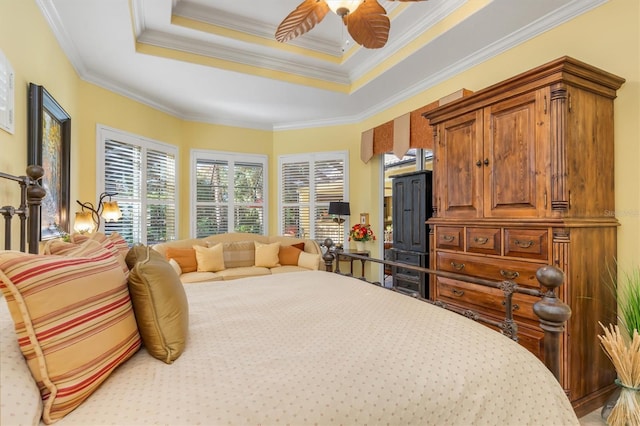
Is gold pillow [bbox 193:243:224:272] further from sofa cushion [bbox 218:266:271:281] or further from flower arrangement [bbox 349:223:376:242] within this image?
flower arrangement [bbox 349:223:376:242]

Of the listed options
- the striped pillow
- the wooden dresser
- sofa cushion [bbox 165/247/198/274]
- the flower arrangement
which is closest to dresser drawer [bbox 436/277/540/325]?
the wooden dresser

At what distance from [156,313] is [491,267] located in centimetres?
207

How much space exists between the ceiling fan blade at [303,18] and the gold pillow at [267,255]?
104 inches

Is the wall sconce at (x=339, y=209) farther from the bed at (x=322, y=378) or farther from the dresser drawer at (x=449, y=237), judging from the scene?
the bed at (x=322, y=378)

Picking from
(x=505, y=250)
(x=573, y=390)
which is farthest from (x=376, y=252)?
(x=573, y=390)

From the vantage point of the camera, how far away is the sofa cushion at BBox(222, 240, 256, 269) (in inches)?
160

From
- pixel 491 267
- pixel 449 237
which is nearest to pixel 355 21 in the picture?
pixel 449 237

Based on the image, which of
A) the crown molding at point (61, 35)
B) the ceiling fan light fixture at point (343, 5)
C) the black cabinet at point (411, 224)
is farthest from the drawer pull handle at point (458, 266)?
the crown molding at point (61, 35)

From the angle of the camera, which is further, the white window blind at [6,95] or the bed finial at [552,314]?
the white window blind at [6,95]

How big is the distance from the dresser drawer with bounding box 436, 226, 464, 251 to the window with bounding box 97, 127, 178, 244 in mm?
3742

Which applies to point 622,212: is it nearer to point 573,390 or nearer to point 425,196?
point 573,390

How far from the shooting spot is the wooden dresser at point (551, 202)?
6.06 ft

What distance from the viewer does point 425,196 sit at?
11.0 ft

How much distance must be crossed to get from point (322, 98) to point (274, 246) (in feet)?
6.83
